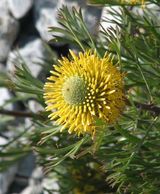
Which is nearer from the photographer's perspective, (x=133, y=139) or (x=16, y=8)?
(x=133, y=139)

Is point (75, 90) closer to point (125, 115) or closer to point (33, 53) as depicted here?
point (125, 115)

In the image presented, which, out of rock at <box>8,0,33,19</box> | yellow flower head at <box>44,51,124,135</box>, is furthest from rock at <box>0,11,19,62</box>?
yellow flower head at <box>44,51,124,135</box>

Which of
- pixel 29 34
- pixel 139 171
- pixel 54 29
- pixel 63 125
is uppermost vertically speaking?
pixel 29 34

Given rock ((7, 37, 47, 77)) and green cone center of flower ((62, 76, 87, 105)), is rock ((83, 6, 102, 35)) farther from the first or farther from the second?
green cone center of flower ((62, 76, 87, 105))

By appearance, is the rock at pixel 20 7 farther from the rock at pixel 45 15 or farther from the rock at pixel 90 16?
the rock at pixel 90 16

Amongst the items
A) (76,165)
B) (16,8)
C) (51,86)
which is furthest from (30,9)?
(51,86)

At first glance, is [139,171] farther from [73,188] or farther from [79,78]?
[73,188]
